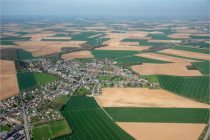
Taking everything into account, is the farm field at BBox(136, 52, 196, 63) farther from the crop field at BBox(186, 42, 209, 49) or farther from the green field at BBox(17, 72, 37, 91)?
the green field at BBox(17, 72, 37, 91)

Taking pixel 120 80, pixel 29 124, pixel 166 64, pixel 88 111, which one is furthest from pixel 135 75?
pixel 29 124

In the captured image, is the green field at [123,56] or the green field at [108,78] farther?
the green field at [123,56]

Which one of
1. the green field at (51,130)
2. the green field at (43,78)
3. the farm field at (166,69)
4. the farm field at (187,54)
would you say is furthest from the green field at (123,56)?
the green field at (51,130)

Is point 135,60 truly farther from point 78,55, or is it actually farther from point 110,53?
point 78,55

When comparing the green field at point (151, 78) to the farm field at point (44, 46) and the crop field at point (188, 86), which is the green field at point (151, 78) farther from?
the farm field at point (44, 46)

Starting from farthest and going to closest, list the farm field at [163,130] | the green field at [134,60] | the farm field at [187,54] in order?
the farm field at [187,54], the green field at [134,60], the farm field at [163,130]

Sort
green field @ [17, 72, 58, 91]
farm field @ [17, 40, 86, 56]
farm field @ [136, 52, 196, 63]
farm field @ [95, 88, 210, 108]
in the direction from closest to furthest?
farm field @ [95, 88, 210, 108], green field @ [17, 72, 58, 91], farm field @ [136, 52, 196, 63], farm field @ [17, 40, 86, 56]

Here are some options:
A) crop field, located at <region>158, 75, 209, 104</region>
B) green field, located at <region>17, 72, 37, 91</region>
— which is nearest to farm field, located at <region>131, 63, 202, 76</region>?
crop field, located at <region>158, 75, 209, 104</region>

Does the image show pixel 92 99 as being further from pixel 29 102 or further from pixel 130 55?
pixel 130 55
